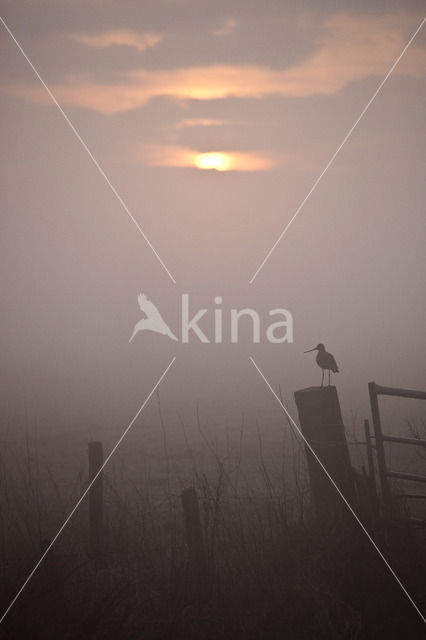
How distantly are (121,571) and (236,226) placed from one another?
270 feet

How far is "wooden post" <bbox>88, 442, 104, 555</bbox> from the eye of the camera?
217 inches

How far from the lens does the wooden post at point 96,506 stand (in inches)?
217

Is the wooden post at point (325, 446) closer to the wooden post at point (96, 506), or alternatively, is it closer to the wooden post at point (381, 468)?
the wooden post at point (381, 468)

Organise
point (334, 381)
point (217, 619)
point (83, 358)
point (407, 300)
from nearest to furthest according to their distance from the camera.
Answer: point (217, 619)
point (334, 381)
point (83, 358)
point (407, 300)

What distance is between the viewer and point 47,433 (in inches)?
594

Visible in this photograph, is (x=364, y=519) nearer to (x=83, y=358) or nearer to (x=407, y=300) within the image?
(x=83, y=358)

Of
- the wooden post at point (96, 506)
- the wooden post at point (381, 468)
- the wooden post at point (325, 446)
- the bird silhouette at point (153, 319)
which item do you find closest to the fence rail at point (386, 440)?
the wooden post at point (381, 468)

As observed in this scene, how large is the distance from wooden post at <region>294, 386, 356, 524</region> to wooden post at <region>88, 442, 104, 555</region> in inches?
84.5

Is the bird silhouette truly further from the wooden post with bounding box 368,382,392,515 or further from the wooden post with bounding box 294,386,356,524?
the wooden post with bounding box 294,386,356,524

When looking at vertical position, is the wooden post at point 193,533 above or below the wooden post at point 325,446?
below

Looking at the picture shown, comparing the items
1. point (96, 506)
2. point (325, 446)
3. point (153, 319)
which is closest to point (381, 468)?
point (325, 446)

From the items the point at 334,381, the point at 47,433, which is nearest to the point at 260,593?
the point at 47,433

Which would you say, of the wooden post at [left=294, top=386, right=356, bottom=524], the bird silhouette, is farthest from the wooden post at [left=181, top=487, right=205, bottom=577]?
the bird silhouette

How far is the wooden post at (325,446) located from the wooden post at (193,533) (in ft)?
4.07
